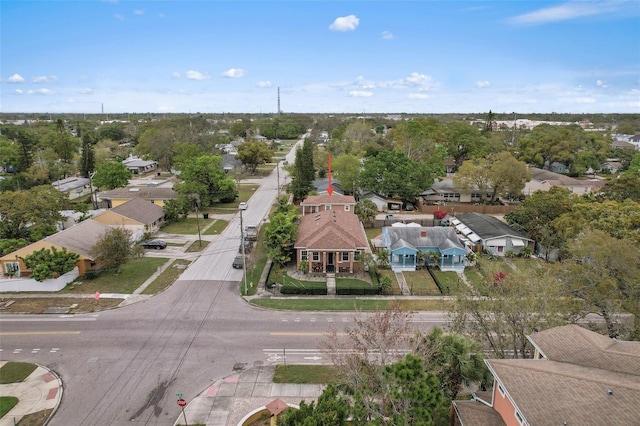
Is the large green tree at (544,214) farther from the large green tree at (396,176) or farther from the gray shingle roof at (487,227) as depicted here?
the large green tree at (396,176)

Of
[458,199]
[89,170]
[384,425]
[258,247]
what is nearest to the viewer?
[384,425]

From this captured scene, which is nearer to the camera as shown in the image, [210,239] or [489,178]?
[210,239]

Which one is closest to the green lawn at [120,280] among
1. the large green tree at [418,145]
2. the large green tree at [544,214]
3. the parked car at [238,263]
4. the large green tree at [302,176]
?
the parked car at [238,263]

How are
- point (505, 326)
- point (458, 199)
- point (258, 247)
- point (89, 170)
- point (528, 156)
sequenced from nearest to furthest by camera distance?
1. point (505, 326)
2. point (258, 247)
3. point (458, 199)
4. point (89, 170)
5. point (528, 156)

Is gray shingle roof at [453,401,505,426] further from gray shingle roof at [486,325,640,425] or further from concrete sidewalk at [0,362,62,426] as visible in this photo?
concrete sidewalk at [0,362,62,426]

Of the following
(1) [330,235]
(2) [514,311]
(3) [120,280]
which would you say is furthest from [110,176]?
(2) [514,311]

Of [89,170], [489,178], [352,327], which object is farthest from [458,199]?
[89,170]

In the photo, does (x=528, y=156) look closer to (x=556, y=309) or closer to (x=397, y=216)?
(x=397, y=216)
